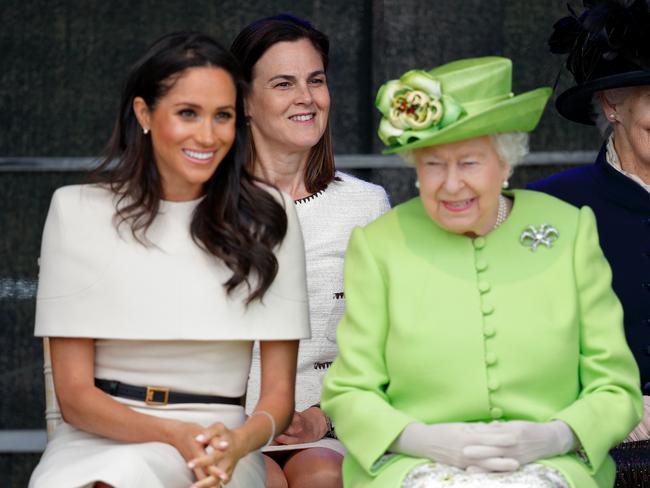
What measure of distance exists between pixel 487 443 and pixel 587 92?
60.4 inches

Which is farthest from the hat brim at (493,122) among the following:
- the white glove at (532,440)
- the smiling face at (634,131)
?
the smiling face at (634,131)

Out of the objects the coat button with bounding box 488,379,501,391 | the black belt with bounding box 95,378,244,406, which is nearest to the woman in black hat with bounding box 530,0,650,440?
the coat button with bounding box 488,379,501,391

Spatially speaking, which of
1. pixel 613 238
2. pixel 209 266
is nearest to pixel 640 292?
pixel 613 238

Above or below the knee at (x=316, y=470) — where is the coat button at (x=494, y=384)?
above

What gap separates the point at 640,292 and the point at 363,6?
192cm

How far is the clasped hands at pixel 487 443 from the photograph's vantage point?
3.95 m

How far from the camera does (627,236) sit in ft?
16.6

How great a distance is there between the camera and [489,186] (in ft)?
13.7

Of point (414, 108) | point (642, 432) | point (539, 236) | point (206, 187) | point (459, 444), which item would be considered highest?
point (414, 108)

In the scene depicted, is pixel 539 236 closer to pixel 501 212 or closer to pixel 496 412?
pixel 501 212

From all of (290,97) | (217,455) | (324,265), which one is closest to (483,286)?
(217,455)

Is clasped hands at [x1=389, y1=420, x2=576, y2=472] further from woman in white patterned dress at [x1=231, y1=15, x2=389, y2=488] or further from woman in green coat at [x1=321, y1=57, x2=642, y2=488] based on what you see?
woman in white patterned dress at [x1=231, y1=15, x2=389, y2=488]

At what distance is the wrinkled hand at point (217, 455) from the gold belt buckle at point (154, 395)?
0.70ft

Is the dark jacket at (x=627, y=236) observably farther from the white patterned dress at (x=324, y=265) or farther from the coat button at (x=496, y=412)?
the coat button at (x=496, y=412)
